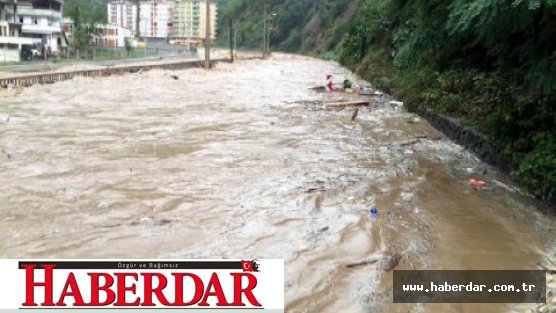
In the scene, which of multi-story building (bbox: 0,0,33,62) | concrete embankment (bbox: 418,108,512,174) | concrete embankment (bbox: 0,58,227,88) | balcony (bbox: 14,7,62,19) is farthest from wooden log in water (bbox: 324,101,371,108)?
balcony (bbox: 14,7,62,19)

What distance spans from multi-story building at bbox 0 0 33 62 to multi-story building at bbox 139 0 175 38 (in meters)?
97.2

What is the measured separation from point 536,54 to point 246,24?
118 metres

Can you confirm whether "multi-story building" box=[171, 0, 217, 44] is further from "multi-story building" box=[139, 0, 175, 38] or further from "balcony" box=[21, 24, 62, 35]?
"balcony" box=[21, 24, 62, 35]

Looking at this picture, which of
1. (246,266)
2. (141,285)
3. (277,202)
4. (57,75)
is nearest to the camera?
(141,285)

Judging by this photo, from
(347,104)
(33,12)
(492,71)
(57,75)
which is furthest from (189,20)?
(492,71)

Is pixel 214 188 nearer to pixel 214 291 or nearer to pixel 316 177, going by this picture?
pixel 316 177

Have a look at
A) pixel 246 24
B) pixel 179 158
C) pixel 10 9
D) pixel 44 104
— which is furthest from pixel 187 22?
pixel 179 158

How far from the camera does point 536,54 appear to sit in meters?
8.69

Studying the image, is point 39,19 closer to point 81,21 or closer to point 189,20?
point 81,21

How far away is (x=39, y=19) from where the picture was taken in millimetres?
50250

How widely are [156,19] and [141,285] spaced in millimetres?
146972

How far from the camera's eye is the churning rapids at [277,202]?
548 centimetres

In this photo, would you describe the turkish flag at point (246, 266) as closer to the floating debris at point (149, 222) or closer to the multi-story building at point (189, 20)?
the floating debris at point (149, 222)

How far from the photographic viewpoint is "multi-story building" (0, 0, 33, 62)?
40.9 meters
